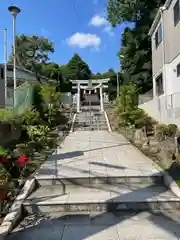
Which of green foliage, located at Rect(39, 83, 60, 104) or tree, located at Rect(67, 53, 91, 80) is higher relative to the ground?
tree, located at Rect(67, 53, 91, 80)

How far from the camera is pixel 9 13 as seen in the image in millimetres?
11875

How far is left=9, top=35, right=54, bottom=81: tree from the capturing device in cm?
3105

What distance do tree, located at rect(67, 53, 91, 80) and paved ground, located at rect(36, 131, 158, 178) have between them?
31.3 m

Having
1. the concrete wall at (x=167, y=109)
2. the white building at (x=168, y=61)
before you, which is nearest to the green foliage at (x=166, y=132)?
the concrete wall at (x=167, y=109)

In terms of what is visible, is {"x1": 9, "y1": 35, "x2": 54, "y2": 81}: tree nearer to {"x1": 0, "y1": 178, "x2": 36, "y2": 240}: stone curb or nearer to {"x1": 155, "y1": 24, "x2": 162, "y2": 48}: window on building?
{"x1": 155, "y1": 24, "x2": 162, "y2": 48}: window on building

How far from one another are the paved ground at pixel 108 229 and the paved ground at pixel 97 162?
147 cm

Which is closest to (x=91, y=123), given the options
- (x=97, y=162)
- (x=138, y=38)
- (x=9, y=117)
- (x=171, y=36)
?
(x=171, y=36)

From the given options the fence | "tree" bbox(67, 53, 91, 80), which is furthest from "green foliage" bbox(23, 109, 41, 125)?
"tree" bbox(67, 53, 91, 80)

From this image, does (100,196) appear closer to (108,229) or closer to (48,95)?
(108,229)

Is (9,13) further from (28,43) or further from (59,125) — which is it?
(28,43)

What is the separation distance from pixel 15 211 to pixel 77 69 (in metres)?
37.8

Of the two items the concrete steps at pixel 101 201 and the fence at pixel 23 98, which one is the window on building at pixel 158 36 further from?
the concrete steps at pixel 101 201

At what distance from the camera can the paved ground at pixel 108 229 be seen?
311cm

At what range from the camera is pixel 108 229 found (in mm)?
3293
